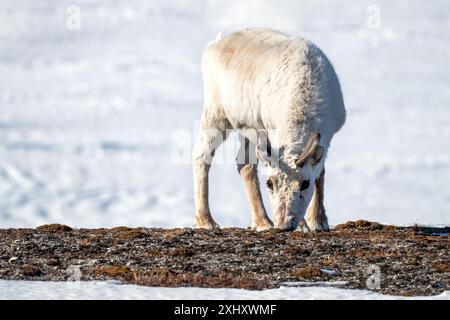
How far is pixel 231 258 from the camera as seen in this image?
22641 mm

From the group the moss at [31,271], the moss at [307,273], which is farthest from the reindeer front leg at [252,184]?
the moss at [31,271]

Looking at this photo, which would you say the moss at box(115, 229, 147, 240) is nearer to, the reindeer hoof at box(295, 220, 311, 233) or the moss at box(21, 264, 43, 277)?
the reindeer hoof at box(295, 220, 311, 233)

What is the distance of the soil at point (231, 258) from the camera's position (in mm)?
20594

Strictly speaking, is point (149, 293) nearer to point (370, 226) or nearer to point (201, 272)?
point (201, 272)

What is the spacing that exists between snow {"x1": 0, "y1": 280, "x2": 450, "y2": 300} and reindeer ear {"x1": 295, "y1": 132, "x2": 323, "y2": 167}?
5.30 meters

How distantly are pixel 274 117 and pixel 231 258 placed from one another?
453cm

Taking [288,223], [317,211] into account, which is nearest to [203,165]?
[317,211]

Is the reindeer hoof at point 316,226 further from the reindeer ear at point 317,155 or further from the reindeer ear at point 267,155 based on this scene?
the reindeer ear at point 267,155

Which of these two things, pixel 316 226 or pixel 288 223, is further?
pixel 316 226

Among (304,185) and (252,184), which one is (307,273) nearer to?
(304,185)

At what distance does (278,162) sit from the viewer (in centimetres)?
2486

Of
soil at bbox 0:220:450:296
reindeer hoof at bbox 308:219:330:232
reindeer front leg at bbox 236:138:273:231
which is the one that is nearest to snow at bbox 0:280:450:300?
soil at bbox 0:220:450:296

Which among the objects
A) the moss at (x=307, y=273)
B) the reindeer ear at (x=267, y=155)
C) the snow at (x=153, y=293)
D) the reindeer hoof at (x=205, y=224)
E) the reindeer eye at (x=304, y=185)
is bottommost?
the reindeer hoof at (x=205, y=224)
